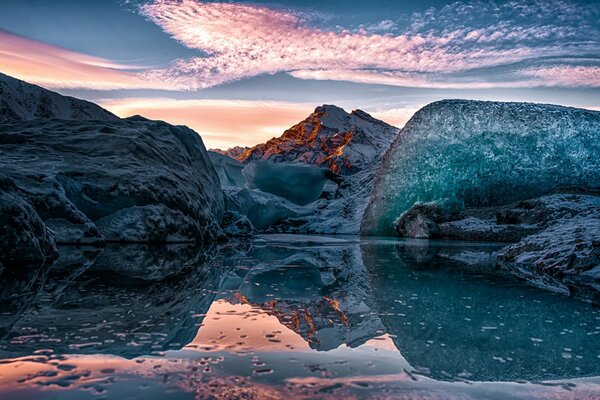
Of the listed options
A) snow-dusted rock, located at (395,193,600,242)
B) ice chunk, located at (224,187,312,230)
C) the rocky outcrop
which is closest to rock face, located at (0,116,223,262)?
the rocky outcrop

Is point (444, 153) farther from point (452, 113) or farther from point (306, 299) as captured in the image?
point (306, 299)

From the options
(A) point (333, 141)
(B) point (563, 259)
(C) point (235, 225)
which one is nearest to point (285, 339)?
(B) point (563, 259)

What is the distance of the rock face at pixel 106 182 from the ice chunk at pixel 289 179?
10181 mm

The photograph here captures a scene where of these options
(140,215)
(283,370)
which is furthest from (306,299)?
(140,215)

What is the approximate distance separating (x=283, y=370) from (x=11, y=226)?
300 centimetres

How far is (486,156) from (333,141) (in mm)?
23020

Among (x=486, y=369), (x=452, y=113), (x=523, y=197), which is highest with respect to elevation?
(x=452, y=113)

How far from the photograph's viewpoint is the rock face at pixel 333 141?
105ft

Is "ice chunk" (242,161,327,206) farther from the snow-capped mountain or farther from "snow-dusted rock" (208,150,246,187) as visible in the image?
the snow-capped mountain

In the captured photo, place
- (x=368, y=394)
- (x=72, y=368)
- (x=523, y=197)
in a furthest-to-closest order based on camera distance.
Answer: (x=523, y=197)
(x=72, y=368)
(x=368, y=394)

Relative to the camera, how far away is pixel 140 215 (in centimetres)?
593

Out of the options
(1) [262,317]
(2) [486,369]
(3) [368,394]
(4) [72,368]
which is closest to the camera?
(3) [368,394]

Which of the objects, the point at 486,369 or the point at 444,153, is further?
the point at 444,153

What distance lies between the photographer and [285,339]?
5.03 feet
